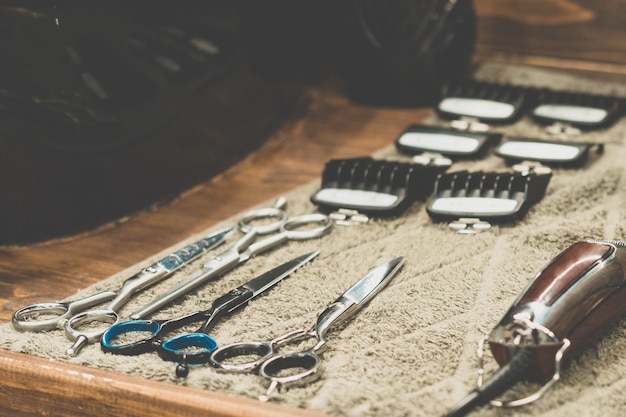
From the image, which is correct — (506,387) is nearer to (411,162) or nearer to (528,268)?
(528,268)

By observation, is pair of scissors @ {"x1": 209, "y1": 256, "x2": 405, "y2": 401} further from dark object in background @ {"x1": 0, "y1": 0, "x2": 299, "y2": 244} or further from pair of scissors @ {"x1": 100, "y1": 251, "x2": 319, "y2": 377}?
dark object in background @ {"x1": 0, "y1": 0, "x2": 299, "y2": 244}

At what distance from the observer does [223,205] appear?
2.36ft

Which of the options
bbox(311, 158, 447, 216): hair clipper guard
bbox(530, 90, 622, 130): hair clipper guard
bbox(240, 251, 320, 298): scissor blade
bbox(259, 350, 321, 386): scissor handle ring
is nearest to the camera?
bbox(259, 350, 321, 386): scissor handle ring

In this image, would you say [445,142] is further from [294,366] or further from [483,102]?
[294,366]

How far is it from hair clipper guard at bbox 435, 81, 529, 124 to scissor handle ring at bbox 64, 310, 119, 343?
0.48m

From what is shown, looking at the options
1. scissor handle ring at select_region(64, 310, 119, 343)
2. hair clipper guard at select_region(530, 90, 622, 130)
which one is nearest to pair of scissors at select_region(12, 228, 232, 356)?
scissor handle ring at select_region(64, 310, 119, 343)

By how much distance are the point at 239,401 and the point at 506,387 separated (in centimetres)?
14

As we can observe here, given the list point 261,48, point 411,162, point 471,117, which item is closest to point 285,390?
point 411,162

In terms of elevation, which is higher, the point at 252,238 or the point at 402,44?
the point at 402,44

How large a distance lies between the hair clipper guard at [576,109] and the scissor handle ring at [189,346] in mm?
508

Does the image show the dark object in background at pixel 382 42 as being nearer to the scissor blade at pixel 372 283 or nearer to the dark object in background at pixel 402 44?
the dark object in background at pixel 402 44

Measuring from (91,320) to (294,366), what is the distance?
0.15 metres

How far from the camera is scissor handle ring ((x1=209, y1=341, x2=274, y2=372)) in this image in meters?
0.45

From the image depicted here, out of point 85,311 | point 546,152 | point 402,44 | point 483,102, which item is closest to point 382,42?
point 402,44
